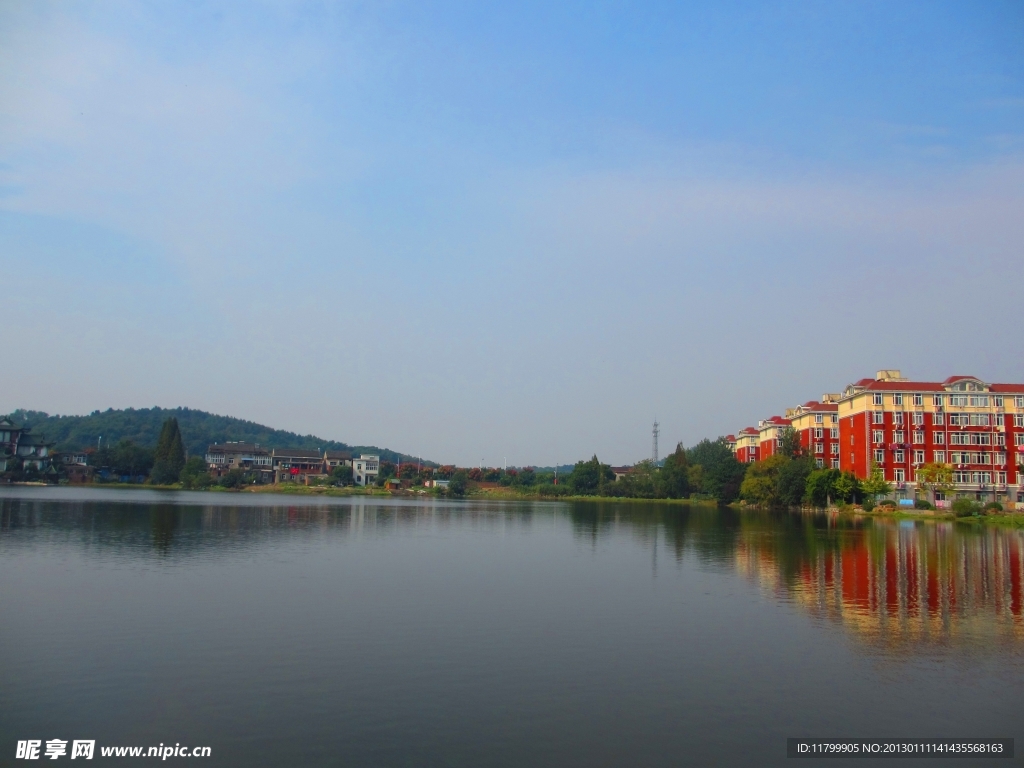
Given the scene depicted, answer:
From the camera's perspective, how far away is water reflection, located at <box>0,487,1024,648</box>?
16891 mm

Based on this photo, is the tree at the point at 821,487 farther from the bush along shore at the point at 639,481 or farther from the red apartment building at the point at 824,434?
the red apartment building at the point at 824,434

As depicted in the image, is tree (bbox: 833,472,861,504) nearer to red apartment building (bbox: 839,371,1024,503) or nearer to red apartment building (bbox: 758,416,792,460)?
red apartment building (bbox: 839,371,1024,503)

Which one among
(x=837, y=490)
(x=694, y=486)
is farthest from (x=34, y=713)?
(x=694, y=486)

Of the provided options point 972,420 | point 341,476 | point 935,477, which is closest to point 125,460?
point 341,476

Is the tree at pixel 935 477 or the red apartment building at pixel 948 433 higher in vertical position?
the red apartment building at pixel 948 433

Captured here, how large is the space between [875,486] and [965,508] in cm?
941

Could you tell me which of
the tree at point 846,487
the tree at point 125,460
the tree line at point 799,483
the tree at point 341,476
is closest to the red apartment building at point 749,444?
the tree line at point 799,483

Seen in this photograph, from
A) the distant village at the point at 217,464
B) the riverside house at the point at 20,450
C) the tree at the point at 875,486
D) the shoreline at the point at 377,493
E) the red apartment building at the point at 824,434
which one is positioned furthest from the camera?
the distant village at the point at 217,464

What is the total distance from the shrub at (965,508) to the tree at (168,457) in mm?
85040

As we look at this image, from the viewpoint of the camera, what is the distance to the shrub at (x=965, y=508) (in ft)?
168

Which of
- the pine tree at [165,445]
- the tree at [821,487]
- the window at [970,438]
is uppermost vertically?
the window at [970,438]

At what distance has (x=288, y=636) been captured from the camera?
13.6 m

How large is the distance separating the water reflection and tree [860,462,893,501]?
1064cm

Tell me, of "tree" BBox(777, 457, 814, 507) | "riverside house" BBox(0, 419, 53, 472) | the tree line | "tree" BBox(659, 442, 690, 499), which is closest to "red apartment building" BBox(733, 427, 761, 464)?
"tree" BBox(659, 442, 690, 499)
